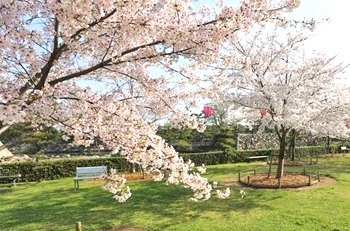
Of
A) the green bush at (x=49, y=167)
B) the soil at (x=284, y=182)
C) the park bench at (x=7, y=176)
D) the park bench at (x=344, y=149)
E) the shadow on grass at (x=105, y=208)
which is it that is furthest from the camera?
the park bench at (x=344, y=149)

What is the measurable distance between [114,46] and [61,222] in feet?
19.8

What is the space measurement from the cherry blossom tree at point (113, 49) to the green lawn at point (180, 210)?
403 cm

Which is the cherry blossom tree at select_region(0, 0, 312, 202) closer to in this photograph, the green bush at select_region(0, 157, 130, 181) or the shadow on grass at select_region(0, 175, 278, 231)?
the shadow on grass at select_region(0, 175, 278, 231)

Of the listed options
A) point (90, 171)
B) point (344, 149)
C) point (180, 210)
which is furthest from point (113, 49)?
point (344, 149)

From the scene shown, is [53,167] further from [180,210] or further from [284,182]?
[284,182]

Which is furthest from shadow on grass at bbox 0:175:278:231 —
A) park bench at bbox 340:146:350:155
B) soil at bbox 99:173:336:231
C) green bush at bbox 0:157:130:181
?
park bench at bbox 340:146:350:155

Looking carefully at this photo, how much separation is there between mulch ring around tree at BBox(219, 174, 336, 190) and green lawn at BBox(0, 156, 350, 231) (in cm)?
55

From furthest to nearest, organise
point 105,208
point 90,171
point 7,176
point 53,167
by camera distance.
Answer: point 53,167 → point 7,176 → point 90,171 → point 105,208

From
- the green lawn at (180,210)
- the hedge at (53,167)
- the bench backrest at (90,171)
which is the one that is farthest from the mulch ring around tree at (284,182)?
the hedge at (53,167)

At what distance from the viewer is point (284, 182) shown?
12.3 meters

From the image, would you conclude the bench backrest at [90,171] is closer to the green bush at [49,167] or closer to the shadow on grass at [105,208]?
the shadow on grass at [105,208]

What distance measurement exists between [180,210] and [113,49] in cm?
611

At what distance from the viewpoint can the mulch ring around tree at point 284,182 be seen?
11.8 metres

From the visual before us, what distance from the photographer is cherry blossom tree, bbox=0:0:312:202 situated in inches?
130
